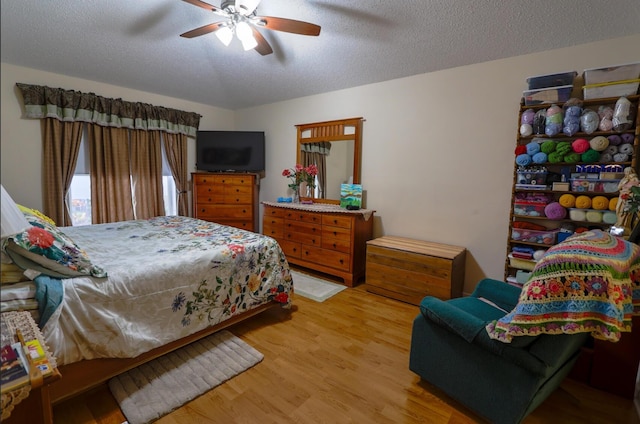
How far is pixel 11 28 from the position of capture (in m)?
0.54

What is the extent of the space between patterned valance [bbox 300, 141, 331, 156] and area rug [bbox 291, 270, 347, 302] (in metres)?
1.64

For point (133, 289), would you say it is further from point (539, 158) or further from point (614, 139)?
point (614, 139)

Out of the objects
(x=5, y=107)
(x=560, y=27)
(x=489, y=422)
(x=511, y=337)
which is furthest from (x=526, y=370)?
(x=560, y=27)

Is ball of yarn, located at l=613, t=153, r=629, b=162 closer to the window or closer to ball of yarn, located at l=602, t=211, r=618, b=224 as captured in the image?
ball of yarn, located at l=602, t=211, r=618, b=224

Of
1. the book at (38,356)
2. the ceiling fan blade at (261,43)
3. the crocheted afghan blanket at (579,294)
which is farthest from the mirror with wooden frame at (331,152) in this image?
the book at (38,356)

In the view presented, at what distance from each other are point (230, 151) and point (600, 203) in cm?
428

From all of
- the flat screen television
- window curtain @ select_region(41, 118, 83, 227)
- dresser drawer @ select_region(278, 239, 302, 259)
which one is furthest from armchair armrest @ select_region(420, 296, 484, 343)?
the flat screen television

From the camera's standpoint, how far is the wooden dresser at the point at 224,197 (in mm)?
4301

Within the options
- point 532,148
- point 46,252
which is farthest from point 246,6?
point 532,148

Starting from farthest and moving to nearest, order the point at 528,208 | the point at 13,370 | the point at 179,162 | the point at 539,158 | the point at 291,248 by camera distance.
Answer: the point at 179,162 < the point at 291,248 < the point at 528,208 < the point at 539,158 < the point at 13,370

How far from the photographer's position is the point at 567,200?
228 centimetres

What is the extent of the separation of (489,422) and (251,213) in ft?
12.1

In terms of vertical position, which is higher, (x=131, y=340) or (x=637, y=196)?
(x=637, y=196)

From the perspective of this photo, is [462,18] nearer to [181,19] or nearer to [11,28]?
[181,19]
